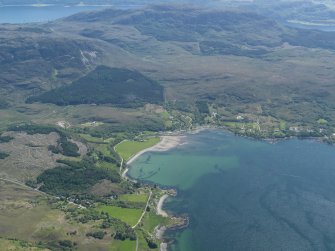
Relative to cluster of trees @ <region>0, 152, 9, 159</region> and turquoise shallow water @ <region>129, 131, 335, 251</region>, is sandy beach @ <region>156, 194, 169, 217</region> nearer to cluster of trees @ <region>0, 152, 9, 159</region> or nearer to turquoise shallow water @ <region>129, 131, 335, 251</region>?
turquoise shallow water @ <region>129, 131, 335, 251</region>

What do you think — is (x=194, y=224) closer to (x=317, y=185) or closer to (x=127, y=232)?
(x=127, y=232)

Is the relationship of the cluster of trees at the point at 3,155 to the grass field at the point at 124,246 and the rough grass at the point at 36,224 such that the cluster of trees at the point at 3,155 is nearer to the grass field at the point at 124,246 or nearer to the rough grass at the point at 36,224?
the rough grass at the point at 36,224

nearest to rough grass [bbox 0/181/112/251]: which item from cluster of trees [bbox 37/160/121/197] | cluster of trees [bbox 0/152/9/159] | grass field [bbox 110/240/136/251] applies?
grass field [bbox 110/240/136/251]

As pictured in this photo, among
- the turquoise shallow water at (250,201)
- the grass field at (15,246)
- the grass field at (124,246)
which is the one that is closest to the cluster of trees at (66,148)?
the turquoise shallow water at (250,201)

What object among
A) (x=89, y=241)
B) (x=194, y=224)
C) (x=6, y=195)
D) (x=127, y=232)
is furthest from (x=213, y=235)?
(x=6, y=195)

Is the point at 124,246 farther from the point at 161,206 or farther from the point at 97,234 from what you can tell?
the point at 161,206
